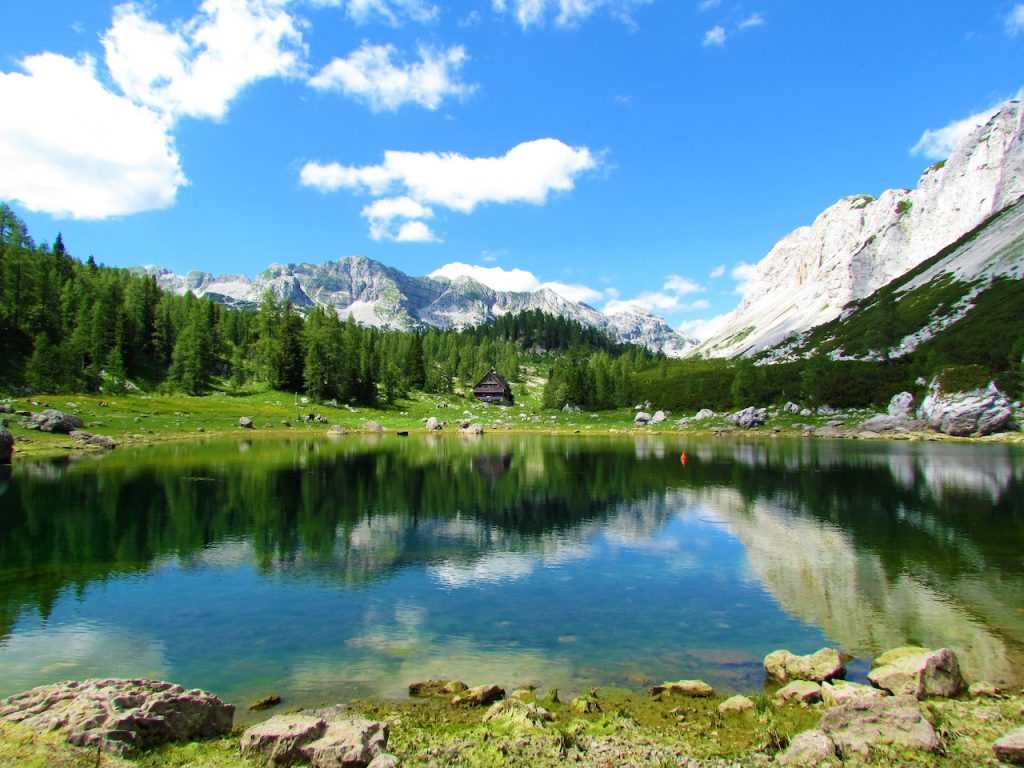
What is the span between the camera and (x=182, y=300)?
150000mm

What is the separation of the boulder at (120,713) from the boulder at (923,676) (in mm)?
15864

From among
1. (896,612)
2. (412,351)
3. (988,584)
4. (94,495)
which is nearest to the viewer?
(896,612)

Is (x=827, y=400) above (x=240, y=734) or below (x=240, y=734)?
above

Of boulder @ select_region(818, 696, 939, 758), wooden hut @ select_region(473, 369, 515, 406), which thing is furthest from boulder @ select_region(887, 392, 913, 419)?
boulder @ select_region(818, 696, 939, 758)

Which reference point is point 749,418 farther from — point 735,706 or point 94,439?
point 735,706

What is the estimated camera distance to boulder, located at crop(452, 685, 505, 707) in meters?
14.6

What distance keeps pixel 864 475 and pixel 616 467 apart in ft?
80.9

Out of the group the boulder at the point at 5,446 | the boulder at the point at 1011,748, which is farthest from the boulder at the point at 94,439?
the boulder at the point at 1011,748

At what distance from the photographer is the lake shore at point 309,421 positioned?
79.4 metres

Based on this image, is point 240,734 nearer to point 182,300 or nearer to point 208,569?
point 208,569

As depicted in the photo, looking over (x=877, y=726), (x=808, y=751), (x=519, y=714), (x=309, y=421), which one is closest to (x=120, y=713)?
(x=519, y=714)

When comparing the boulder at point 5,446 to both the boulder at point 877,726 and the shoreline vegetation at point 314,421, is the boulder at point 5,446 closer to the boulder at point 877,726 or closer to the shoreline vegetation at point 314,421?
the shoreline vegetation at point 314,421

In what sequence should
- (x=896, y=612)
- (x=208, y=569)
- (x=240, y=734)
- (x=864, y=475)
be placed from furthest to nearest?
(x=864, y=475) < (x=208, y=569) < (x=896, y=612) < (x=240, y=734)

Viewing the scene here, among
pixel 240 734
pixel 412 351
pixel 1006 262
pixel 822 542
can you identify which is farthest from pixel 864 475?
pixel 1006 262
